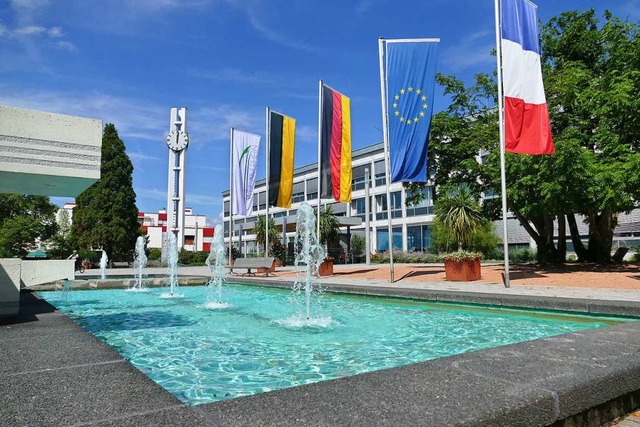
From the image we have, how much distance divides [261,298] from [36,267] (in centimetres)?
719

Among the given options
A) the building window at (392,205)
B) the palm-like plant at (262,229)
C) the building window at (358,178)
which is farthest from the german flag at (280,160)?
the building window at (358,178)

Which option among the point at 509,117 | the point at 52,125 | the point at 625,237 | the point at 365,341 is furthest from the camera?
the point at 625,237

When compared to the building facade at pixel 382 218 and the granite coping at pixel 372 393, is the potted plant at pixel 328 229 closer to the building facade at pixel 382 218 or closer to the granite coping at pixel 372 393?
the building facade at pixel 382 218

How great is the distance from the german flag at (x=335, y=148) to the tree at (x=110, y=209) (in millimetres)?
26040

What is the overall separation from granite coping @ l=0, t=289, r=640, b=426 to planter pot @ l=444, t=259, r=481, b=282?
12.1m

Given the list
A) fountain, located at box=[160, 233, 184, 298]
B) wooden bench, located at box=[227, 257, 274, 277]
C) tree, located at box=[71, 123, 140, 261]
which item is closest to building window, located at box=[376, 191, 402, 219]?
tree, located at box=[71, 123, 140, 261]

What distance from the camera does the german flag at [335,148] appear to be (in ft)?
61.5

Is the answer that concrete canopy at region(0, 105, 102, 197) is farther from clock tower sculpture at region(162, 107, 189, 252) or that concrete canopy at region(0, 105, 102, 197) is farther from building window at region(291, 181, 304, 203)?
building window at region(291, 181, 304, 203)

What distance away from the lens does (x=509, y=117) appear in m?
12.9

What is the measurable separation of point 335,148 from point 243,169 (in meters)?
7.06

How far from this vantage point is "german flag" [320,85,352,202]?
18.7 metres

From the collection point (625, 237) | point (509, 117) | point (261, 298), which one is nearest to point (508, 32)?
point (509, 117)

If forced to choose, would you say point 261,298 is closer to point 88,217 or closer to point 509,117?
point 509,117

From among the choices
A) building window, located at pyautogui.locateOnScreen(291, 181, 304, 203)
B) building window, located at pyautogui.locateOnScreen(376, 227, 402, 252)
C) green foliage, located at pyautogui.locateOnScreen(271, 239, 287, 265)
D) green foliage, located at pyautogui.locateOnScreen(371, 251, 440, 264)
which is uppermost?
building window, located at pyautogui.locateOnScreen(291, 181, 304, 203)
